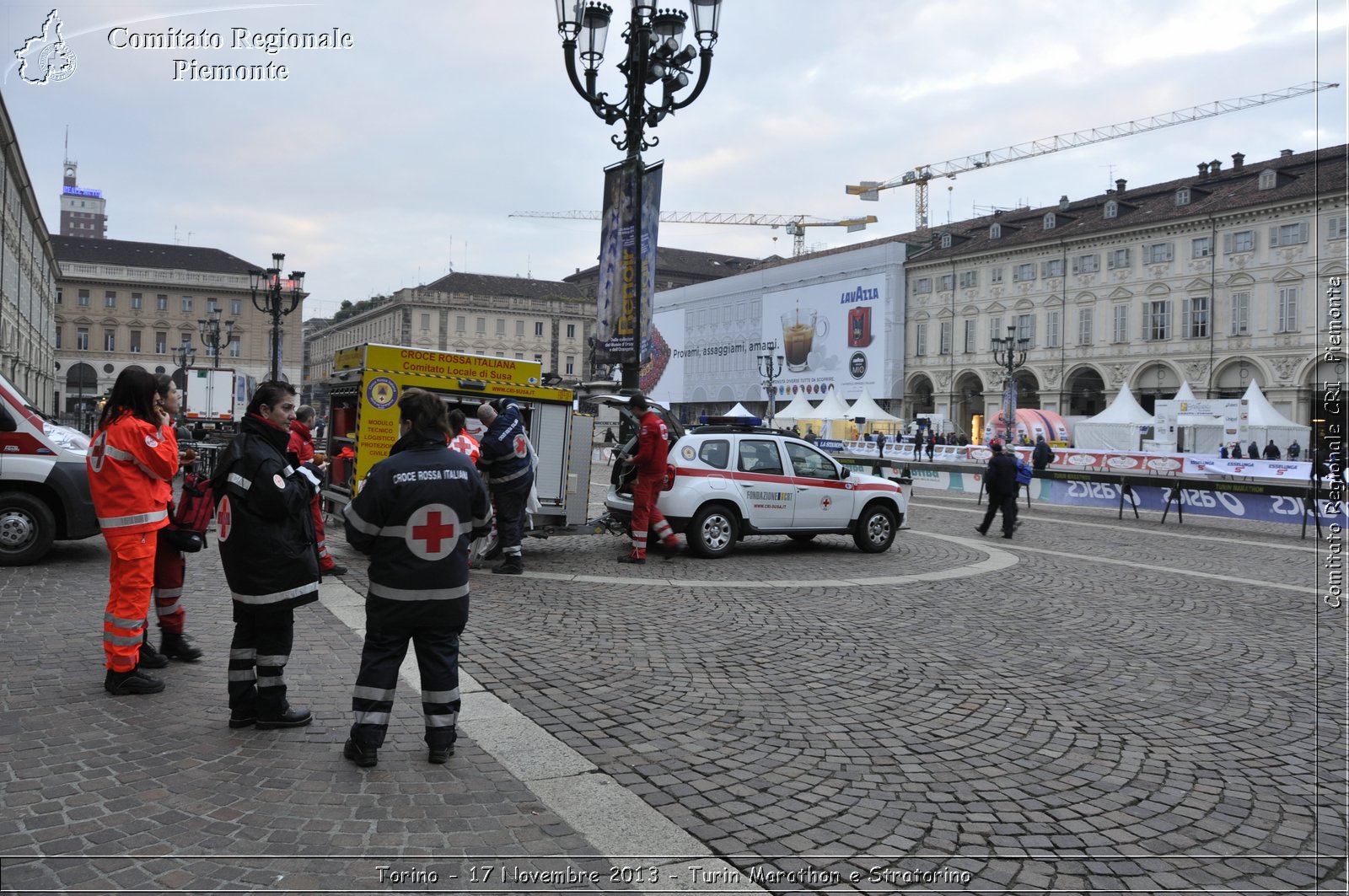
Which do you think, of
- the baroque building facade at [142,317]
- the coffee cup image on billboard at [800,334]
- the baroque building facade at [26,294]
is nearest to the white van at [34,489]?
the baroque building facade at [26,294]

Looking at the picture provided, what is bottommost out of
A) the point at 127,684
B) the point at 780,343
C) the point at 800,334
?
the point at 127,684

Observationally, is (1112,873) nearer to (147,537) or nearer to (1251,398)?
(147,537)

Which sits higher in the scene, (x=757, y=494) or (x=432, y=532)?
(x=432, y=532)

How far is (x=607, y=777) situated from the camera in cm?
427

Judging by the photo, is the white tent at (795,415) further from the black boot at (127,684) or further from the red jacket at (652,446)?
the black boot at (127,684)

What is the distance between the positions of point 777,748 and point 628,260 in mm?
8932

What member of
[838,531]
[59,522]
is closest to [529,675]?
[59,522]

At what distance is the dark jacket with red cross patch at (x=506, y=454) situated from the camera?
9.83 m

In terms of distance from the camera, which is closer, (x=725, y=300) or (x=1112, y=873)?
(x=1112, y=873)

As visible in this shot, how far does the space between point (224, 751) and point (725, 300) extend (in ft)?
252

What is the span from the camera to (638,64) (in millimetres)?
12781

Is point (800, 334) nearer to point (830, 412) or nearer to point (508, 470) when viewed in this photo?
point (830, 412)

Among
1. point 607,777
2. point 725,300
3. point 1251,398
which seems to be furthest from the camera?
point 725,300

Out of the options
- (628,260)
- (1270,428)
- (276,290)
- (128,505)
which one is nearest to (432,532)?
(128,505)
